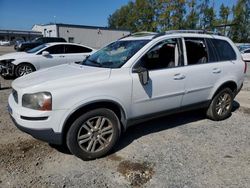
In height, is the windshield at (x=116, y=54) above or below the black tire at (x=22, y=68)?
above

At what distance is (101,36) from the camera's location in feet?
182

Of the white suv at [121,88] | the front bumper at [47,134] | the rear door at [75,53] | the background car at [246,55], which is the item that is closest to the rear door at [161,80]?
the white suv at [121,88]

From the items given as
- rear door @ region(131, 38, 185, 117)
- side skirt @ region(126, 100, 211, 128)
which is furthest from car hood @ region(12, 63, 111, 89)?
side skirt @ region(126, 100, 211, 128)

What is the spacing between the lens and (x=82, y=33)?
52.2m

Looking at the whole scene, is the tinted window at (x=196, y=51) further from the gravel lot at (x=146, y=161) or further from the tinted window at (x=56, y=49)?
the tinted window at (x=56, y=49)

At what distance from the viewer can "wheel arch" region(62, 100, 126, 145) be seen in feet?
11.2

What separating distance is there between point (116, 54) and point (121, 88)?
92 cm

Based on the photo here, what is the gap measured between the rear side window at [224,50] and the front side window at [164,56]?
1.03 m

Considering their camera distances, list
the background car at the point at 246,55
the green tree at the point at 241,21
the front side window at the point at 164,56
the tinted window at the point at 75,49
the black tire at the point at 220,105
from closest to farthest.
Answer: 1. the front side window at the point at 164,56
2. the black tire at the point at 220,105
3. the tinted window at the point at 75,49
4. the background car at the point at 246,55
5. the green tree at the point at 241,21

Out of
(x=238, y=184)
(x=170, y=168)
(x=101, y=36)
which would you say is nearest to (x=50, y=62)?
(x=170, y=168)

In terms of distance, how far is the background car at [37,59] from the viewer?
30.9ft

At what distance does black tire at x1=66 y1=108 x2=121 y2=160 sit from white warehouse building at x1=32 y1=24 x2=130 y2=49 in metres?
46.8

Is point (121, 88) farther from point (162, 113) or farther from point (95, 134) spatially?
point (162, 113)

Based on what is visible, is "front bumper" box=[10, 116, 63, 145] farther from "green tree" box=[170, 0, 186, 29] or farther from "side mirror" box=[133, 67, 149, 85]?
"green tree" box=[170, 0, 186, 29]
